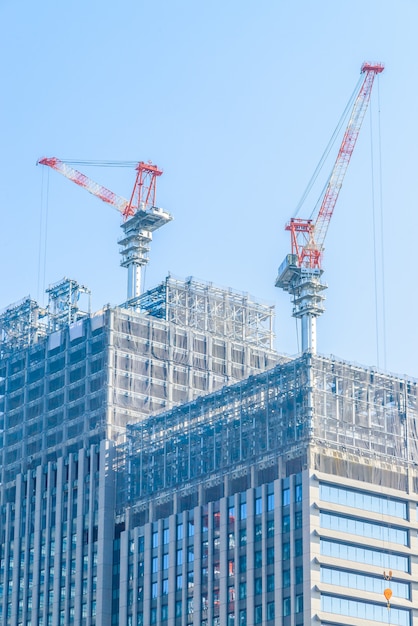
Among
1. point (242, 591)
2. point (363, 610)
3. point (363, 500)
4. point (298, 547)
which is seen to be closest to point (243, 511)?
point (242, 591)

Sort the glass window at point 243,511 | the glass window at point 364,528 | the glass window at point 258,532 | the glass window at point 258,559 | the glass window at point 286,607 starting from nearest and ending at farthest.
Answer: the glass window at point 286,607 → the glass window at point 364,528 → the glass window at point 258,559 → the glass window at point 258,532 → the glass window at point 243,511

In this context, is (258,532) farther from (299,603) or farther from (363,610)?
(363,610)

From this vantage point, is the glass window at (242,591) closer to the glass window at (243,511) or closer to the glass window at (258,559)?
the glass window at (258,559)

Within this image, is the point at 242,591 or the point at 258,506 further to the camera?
the point at 258,506

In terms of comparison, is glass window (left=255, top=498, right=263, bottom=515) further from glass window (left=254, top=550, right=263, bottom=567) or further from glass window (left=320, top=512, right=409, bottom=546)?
glass window (left=320, top=512, right=409, bottom=546)

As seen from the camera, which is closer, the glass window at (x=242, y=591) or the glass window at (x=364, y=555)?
the glass window at (x=364, y=555)

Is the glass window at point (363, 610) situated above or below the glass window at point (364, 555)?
below

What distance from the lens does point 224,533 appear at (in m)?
197

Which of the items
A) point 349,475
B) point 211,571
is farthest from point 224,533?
point 349,475

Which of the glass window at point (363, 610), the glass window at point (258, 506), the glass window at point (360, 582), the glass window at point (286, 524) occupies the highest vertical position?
the glass window at point (258, 506)

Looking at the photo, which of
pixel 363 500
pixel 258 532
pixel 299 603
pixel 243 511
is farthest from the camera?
pixel 243 511

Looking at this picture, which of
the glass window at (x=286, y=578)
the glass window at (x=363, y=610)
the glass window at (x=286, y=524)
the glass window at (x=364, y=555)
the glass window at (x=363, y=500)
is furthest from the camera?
the glass window at (x=363, y=500)

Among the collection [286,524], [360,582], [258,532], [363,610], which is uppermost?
[258,532]


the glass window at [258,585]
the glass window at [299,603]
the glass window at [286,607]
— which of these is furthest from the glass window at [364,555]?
the glass window at [258,585]
